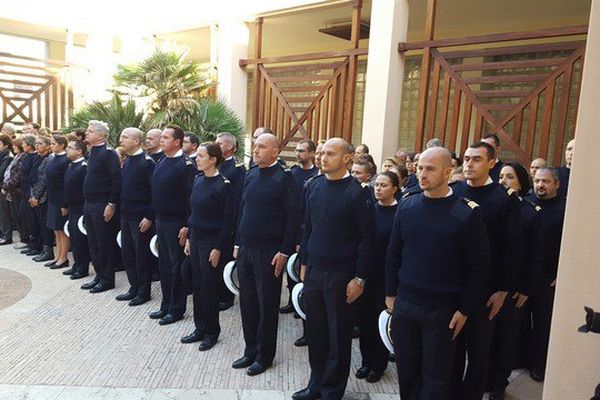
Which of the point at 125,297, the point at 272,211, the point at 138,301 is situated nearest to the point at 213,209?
the point at 272,211

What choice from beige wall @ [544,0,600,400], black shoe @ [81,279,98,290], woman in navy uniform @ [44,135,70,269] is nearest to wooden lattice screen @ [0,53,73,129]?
woman in navy uniform @ [44,135,70,269]

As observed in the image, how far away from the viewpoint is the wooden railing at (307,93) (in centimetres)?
841

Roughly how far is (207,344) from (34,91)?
10.1 meters

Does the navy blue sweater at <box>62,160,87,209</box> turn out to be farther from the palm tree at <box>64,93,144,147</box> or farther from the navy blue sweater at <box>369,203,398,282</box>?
the navy blue sweater at <box>369,203,398,282</box>

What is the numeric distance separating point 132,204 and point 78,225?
1.33 m

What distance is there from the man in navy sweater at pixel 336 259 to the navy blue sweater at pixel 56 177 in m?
4.54

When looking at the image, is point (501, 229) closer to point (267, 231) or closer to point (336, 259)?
point (336, 259)

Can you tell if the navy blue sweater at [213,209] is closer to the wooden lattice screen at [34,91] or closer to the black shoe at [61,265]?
the black shoe at [61,265]

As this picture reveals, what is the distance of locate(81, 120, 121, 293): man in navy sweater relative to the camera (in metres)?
5.76

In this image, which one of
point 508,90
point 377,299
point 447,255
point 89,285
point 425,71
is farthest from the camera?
point 425,71

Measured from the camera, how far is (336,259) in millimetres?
3305

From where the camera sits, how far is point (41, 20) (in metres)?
11.6

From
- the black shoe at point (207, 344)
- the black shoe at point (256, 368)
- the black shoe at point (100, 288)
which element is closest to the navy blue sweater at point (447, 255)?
the black shoe at point (256, 368)

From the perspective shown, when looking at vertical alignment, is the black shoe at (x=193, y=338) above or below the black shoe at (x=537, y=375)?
below
